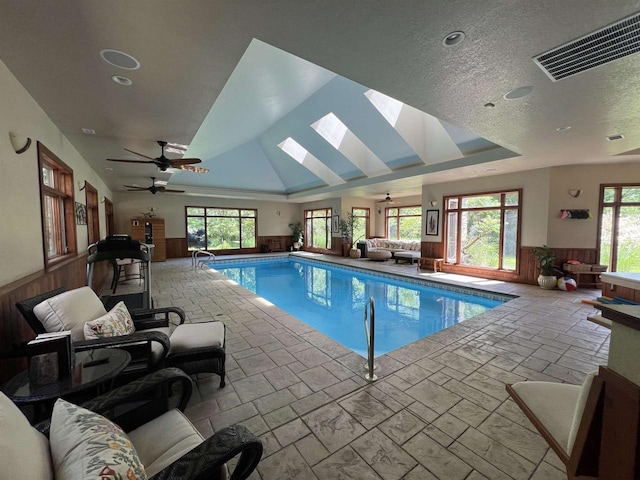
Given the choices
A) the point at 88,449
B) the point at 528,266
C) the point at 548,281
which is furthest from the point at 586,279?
the point at 88,449

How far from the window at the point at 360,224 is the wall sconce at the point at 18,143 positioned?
10.7m

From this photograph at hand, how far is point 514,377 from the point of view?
8.32 feet

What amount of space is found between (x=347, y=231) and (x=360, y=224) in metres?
1.30

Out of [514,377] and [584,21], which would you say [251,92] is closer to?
[584,21]

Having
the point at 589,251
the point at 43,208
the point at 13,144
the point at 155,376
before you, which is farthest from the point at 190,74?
the point at 589,251

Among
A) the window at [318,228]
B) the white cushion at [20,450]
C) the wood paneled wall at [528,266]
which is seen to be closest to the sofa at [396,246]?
the window at [318,228]

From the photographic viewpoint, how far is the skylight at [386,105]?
20.5 feet

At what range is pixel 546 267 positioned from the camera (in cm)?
607

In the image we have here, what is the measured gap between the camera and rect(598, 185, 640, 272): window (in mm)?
5934

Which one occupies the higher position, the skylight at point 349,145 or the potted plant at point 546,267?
the skylight at point 349,145

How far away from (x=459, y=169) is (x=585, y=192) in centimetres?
275

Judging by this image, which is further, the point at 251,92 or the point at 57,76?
the point at 251,92

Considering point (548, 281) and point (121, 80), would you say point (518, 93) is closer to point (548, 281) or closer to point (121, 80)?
point (121, 80)

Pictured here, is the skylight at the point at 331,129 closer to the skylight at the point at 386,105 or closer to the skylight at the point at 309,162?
the skylight at the point at 309,162
